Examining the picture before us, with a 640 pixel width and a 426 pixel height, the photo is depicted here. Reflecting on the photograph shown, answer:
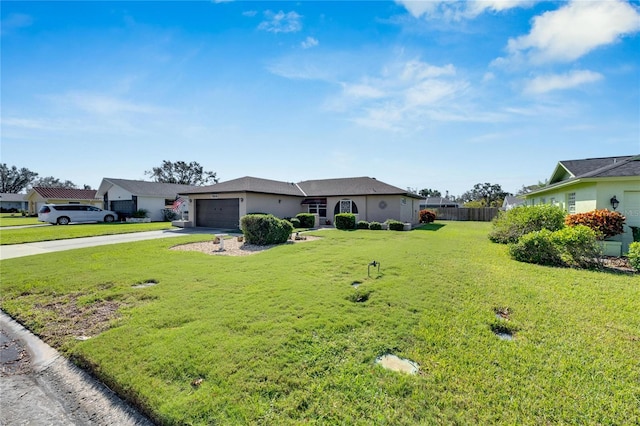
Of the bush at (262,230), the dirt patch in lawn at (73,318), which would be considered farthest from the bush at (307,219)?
the dirt patch in lawn at (73,318)

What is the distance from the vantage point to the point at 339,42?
31.2ft

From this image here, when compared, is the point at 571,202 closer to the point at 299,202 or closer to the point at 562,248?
the point at 562,248

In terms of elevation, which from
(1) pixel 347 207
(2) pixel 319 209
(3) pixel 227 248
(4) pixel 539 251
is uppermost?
(1) pixel 347 207

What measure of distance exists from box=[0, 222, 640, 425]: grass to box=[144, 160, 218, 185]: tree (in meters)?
54.4

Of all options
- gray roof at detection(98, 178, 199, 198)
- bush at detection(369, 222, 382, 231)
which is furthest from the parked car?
bush at detection(369, 222, 382, 231)

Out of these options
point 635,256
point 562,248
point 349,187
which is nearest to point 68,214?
point 349,187

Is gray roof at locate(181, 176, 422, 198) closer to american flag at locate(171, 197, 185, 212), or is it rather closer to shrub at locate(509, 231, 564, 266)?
american flag at locate(171, 197, 185, 212)

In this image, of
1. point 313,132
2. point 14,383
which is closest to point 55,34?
point 14,383

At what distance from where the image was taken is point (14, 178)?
208 feet

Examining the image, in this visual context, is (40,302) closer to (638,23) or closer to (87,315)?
(87,315)

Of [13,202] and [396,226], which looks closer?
[396,226]

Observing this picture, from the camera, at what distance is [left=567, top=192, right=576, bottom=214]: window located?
13.2 meters

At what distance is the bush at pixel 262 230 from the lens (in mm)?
12016

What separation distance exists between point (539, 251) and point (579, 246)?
903 millimetres
